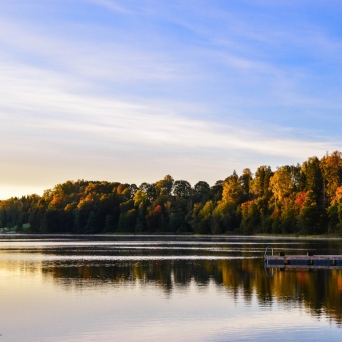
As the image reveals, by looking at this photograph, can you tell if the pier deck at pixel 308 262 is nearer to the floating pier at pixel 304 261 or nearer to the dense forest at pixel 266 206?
the floating pier at pixel 304 261

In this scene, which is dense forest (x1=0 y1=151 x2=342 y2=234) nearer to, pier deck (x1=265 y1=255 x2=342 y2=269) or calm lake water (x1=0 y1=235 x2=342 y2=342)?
pier deck (x1=265 y1=255 x2=342 y2=269)

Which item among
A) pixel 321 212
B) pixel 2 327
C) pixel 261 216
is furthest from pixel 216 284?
pixel 261 216

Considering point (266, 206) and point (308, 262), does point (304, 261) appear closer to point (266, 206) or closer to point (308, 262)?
point (308, 262)

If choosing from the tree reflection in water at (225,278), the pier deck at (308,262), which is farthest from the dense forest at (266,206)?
the tree reflection in water at (225,278)

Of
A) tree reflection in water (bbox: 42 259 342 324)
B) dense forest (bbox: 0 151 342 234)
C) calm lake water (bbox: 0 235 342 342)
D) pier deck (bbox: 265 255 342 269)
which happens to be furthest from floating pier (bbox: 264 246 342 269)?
dense forest (bbox: 0 151 342 234)

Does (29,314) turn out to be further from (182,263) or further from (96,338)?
(182,263)

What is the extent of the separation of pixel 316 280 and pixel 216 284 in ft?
22.7

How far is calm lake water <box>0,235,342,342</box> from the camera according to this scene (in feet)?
87.1

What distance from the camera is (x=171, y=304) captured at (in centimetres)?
3434

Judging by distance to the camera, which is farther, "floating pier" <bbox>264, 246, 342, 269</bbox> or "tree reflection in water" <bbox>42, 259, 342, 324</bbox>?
"floating pier" <bbox>264, 246, 342, 269</bbox>

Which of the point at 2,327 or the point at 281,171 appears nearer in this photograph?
the point at 2,327

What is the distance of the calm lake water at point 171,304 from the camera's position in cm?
2655

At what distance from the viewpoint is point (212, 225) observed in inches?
6757

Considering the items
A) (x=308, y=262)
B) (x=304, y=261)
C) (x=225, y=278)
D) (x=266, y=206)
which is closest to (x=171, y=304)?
(x=225, y=278)
